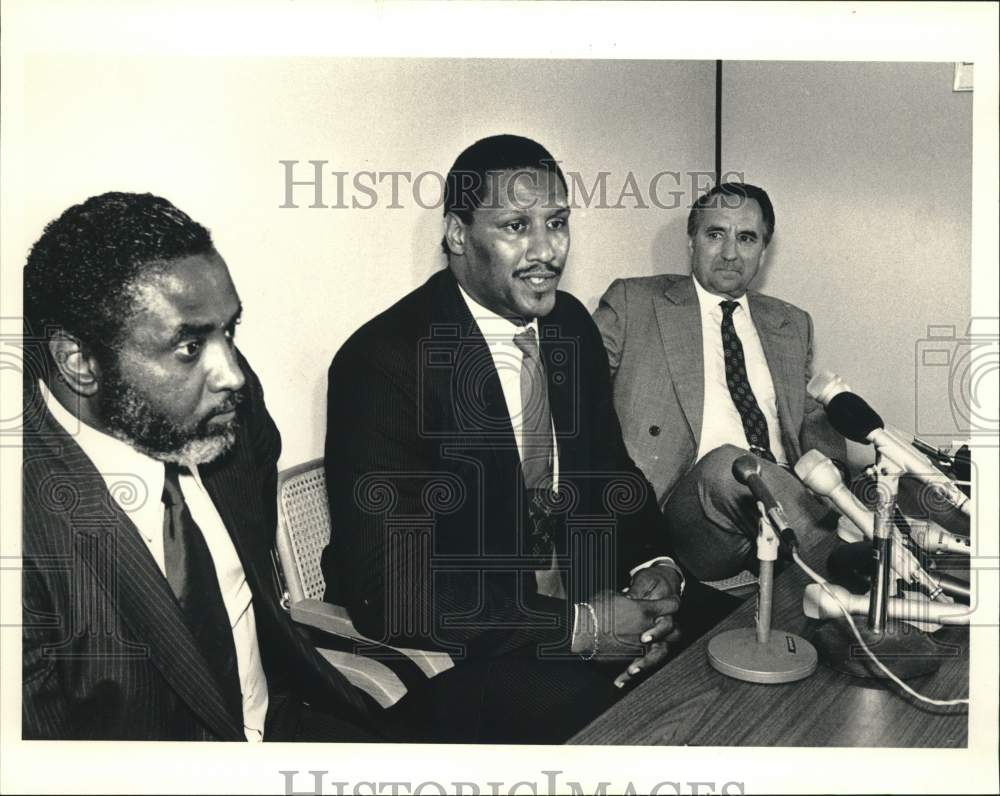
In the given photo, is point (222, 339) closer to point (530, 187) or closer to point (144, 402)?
point (144, 402)

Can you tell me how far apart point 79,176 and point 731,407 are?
1.47 m

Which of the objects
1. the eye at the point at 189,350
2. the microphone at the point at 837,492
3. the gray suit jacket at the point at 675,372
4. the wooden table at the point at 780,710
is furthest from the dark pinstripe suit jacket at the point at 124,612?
the microphone at the point at 837,492

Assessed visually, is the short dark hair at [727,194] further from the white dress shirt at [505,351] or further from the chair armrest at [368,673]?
the chair armrest at [368,673]

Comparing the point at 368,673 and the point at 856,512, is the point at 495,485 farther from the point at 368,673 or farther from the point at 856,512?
the point at 856,512

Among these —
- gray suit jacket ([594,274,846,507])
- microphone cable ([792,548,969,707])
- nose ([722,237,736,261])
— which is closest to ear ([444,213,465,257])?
gray suit jacket ([594,274,846,507])

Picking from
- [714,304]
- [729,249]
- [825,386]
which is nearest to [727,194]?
[729,249]

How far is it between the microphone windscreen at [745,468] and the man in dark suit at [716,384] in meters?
0.07

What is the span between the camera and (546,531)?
223 cm

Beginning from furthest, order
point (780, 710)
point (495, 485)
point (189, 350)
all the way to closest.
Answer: point (495, 485), point (189, 350), point (780, 710)

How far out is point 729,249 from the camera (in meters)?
2.25

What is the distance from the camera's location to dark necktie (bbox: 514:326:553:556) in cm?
222

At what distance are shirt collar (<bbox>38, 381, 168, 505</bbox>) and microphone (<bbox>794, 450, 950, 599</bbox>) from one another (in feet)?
4.48

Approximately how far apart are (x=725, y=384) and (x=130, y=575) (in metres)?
1.33

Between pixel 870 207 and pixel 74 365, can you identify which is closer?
pixel 74 365
